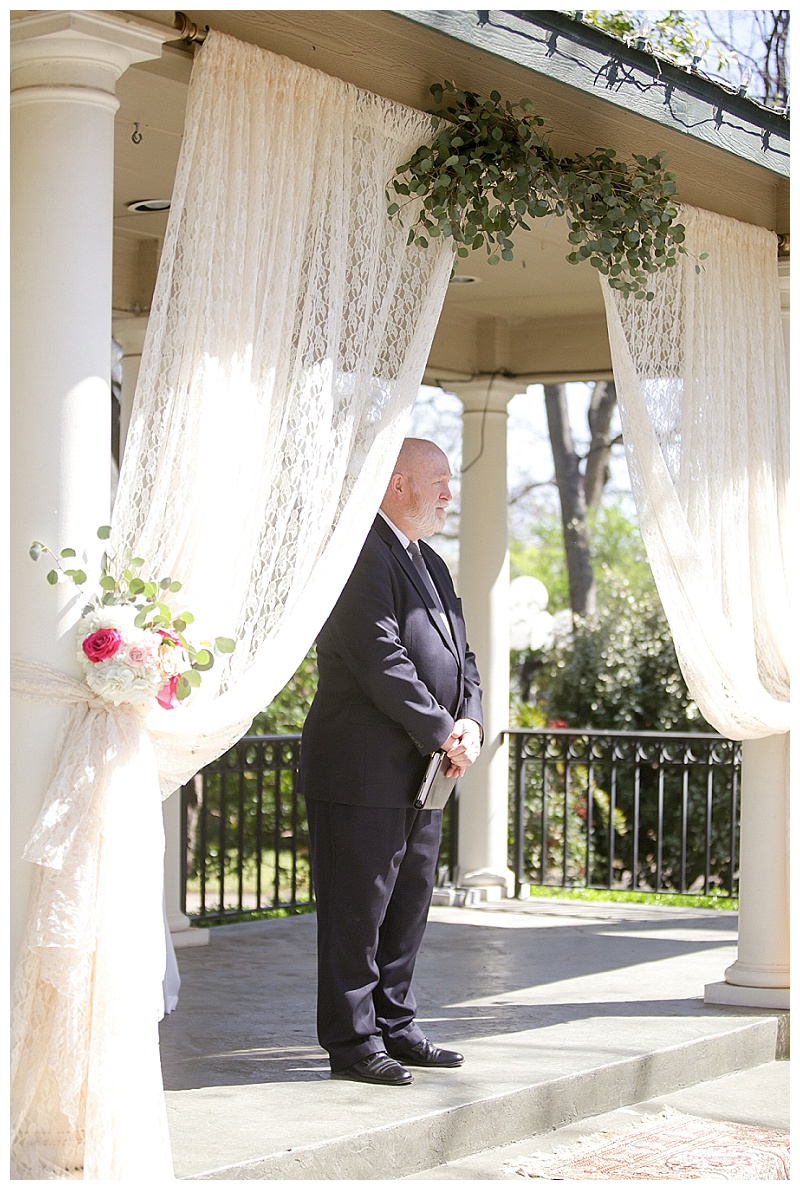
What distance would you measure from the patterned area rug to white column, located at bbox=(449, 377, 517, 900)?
365 cm

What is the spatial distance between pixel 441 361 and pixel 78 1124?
216 inches

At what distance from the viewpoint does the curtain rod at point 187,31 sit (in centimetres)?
357

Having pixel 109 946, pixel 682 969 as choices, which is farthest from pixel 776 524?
pixel 109 946

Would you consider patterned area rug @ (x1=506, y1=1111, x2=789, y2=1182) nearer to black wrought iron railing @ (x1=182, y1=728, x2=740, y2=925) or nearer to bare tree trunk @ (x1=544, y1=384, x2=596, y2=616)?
black wrought iron railing @ (x1=182, y1=728, x2=740, y2=925)

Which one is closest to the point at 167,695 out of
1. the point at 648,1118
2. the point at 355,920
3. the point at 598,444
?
the point at 355,920

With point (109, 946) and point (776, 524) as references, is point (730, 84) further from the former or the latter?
point (109, 946)

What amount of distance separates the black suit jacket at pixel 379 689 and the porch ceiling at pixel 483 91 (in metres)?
1.32

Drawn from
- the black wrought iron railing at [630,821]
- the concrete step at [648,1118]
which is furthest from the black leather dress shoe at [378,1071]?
the black wrought iron railing at [630,821]

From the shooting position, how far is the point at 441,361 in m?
8.09

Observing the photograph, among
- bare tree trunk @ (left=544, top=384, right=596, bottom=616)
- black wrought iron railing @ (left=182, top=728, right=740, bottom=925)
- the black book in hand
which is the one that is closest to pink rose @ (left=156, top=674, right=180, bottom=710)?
the black book in hand

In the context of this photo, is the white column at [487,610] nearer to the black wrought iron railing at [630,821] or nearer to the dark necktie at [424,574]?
the black wrought iron railing at [630,821]

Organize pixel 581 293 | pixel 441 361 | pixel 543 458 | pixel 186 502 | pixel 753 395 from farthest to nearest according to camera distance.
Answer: pixel 543 458 < pixel 441 361 < pixel 581 293 < pixel 753 395 < pixel 186 502

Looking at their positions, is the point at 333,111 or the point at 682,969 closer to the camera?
the point at 333,111

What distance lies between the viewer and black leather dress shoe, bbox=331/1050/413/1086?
166 inches
